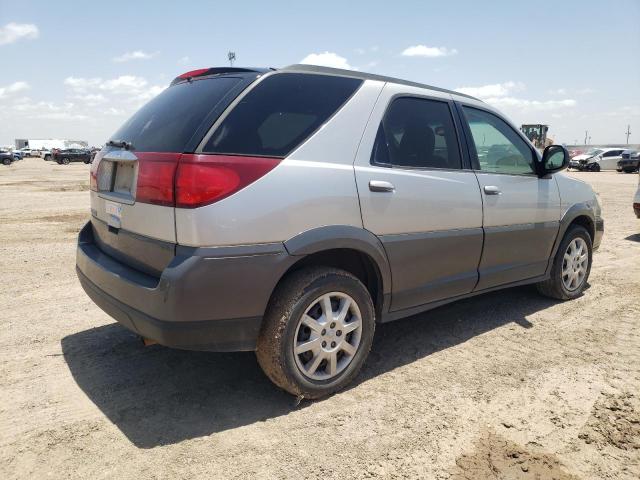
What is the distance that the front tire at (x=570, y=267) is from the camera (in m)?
4.70

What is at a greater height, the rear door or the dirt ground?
the rear door

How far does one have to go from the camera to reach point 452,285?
11.7ft

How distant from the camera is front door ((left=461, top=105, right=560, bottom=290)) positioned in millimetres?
3805

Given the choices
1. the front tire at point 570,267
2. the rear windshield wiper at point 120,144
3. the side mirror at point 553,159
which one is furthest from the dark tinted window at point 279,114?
the front tire at point 570,267

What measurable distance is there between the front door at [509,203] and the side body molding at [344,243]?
1.13 meters

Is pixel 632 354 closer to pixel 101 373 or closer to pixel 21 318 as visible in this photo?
pixel 101 373

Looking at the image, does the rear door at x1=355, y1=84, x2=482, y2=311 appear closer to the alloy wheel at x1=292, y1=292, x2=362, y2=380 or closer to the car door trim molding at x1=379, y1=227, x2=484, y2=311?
the car door trim molding at x1=379, y1=227, x2=484, y2=311

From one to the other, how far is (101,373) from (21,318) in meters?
1.54

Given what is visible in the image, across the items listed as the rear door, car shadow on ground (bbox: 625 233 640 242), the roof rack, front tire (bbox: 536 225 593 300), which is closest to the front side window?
the rear door

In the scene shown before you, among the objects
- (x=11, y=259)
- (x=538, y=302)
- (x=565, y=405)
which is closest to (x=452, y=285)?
(x=565, y=405)

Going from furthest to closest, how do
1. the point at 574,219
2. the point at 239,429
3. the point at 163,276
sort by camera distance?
1. the point at 574,219
2. the point at 239,429
3. the point at 163,276

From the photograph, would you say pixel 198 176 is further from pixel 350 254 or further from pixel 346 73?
pixel 346 73

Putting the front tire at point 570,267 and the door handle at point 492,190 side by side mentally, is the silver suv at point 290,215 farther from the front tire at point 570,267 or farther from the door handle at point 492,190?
the front tire at point 570,267

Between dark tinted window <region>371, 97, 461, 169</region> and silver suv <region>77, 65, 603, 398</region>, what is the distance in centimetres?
1
